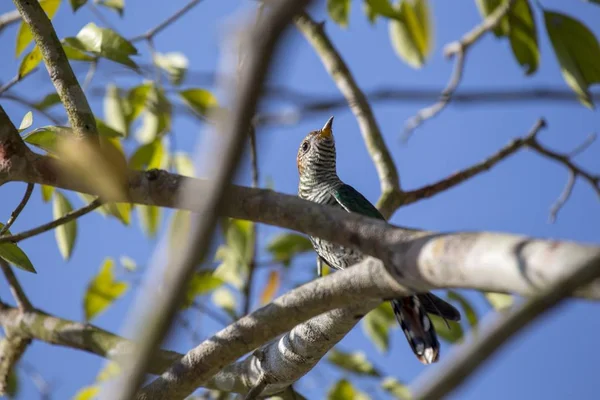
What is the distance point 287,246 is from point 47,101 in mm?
1411

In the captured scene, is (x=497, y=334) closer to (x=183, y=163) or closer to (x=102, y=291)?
(x=102, y=291)

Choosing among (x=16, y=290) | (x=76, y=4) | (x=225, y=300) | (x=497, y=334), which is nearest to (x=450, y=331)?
(x=225, y=300)

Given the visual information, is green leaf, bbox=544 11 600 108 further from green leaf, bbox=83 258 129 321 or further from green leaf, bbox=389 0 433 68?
green leaf, bbox=83 258 129 321

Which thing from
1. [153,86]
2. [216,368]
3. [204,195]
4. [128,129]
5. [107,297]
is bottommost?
[204,195]

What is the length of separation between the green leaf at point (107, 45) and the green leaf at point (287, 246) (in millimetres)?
1432

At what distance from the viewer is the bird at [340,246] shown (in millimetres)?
2508

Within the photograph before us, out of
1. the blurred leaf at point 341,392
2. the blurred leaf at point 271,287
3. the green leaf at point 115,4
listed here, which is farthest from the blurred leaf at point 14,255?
the blurred leaf at point 271,287

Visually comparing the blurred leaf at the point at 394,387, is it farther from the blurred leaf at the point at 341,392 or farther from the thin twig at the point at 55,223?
the thin twig at the point at 55,223

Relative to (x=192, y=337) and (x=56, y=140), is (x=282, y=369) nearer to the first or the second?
(x=56, y=140)

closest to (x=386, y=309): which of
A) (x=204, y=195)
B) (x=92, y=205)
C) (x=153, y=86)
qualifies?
(x=153, y=86)

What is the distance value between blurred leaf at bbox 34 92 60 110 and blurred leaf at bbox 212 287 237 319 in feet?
5.23

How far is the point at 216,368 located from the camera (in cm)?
200

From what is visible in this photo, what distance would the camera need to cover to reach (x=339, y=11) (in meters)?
3.72

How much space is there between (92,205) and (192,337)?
5.22ft
